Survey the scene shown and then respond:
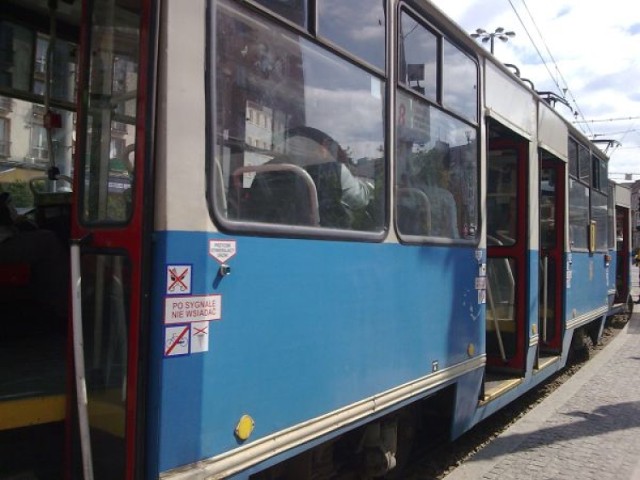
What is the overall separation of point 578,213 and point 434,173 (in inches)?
175

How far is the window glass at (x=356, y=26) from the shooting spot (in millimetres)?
2742

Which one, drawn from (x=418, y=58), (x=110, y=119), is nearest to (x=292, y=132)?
(x=110, y=119)

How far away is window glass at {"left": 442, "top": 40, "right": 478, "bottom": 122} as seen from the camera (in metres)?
4.00

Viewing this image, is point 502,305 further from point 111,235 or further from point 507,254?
point 111,235

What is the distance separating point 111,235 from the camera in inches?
84.1

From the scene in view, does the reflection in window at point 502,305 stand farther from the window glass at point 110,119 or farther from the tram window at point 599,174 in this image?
the window glass at point 110,119

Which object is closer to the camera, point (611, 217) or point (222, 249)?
point (222, 249)

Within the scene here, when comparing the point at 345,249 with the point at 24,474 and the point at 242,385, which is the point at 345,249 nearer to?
the point at 242,385

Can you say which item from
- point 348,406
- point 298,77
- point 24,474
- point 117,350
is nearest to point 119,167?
point 117,350

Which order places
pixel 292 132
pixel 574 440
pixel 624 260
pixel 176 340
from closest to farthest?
pixel 176 340 < pixel 292 132 < pixel 574 440 < pixel 624 260

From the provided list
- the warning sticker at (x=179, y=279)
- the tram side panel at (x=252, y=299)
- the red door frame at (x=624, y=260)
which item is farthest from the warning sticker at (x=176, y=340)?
the red door frame at (x=624, y=260)

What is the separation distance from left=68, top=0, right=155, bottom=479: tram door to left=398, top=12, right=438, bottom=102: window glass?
163 centimetres

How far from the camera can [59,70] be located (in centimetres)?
400

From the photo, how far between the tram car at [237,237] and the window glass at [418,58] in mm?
18
